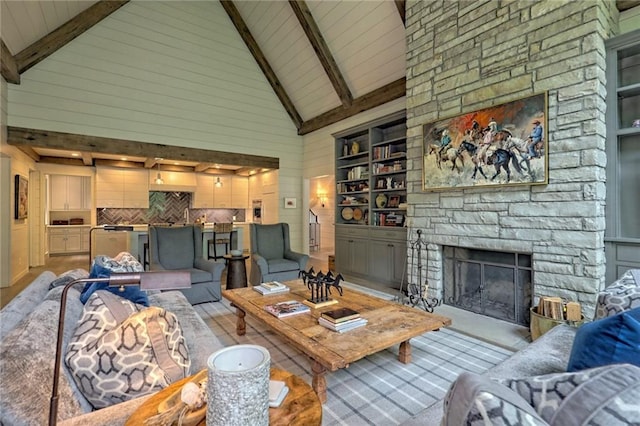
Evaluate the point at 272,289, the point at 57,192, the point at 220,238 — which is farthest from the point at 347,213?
the point at 57,192

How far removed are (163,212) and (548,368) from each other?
922 centimetres

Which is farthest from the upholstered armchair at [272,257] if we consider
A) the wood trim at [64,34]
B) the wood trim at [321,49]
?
the wood trim at [64,34]

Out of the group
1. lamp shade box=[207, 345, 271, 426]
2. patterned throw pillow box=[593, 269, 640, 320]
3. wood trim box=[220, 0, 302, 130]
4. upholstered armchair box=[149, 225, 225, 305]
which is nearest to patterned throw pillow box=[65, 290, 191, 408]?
lamp shade box=[207, 345, 271, 426]

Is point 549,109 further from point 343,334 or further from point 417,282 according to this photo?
point 343,334

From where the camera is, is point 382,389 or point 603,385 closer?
point 603,385

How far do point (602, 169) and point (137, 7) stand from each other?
7.28m

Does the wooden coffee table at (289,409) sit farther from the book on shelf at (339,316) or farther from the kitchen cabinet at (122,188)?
the kitchen cabinet at (122,188)

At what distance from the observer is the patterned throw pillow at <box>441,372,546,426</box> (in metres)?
0.55

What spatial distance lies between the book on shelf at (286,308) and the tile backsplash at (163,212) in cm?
737

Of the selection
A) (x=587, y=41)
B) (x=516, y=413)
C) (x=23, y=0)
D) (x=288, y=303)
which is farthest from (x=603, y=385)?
(x=23, y=0)

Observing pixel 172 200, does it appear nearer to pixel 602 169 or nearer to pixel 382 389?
→ pixel 382 389

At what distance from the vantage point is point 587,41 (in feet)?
8.39

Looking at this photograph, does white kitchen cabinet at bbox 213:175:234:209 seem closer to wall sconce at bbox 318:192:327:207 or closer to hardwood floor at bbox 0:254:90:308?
wall sconce at bbox 318:192:327:207

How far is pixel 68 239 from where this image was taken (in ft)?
26.9
